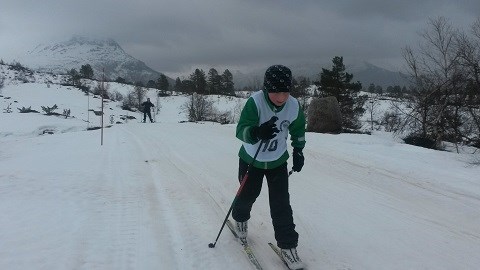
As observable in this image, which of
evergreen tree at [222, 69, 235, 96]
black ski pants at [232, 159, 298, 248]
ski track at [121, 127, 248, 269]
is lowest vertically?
ski track at [121, 127, 248, 269]

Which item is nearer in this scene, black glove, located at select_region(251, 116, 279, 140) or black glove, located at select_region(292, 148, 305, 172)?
black glove, located at select_region(251, 116, 279, 140)

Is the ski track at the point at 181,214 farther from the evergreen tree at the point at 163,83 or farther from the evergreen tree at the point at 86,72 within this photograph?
the evergreen tree at the point at 86,72

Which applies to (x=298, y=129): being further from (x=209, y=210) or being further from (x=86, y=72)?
(x=86, y=72)

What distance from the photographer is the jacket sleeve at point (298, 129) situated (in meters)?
3.88

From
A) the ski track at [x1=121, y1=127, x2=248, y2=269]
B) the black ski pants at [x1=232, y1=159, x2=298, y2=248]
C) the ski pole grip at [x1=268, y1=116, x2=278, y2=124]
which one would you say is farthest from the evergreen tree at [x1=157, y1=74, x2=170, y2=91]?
the ski pole grip at [x1=268, y1=116, x2=278, y2=124]

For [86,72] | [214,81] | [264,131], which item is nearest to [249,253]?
[264,131]

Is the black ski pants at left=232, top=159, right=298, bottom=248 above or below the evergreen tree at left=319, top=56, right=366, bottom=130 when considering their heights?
below

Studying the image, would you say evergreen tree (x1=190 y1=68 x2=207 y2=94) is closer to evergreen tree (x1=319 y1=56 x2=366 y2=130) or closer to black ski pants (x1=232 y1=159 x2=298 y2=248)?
evergreen tree (x1=319 y1=56 x2=366 y2=130)

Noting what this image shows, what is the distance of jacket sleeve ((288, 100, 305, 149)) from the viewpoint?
3879 mm

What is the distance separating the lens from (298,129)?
392 centimetres

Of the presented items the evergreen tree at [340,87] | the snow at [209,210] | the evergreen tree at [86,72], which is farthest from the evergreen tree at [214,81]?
the snow at [209,210]

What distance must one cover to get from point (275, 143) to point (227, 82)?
271ft

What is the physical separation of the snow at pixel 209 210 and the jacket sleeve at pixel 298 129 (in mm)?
1183

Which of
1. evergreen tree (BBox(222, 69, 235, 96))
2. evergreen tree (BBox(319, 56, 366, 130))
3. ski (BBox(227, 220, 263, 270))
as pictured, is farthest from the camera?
evergreen tree (BBox(222, 69, 235, 96))
